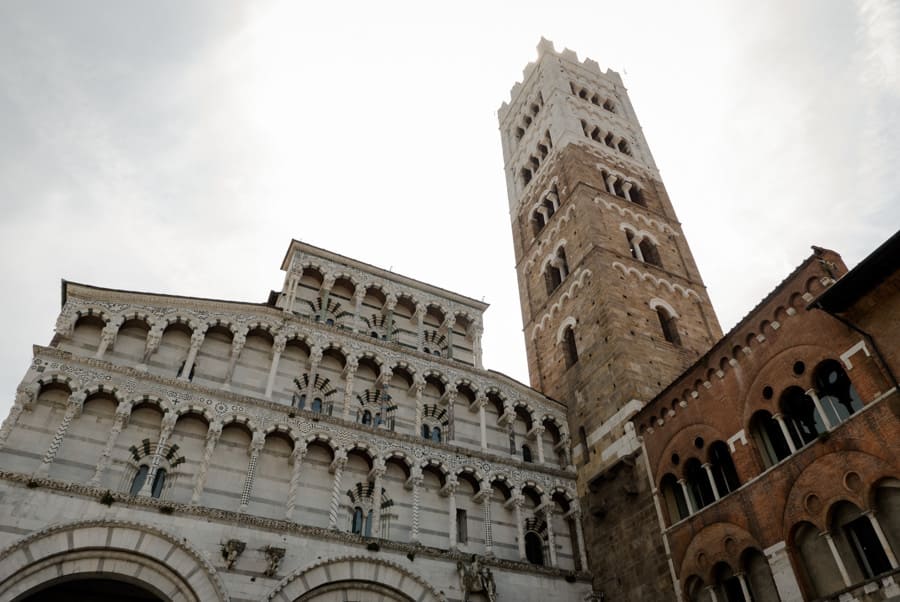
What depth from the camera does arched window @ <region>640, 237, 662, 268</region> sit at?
23.8 m

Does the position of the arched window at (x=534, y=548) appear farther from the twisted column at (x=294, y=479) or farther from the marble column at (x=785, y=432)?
the marble column at (x=785, y=432)

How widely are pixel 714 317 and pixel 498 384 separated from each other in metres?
8.41

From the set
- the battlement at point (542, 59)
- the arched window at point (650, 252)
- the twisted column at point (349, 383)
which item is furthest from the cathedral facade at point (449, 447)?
the battlement at point (542, 59)

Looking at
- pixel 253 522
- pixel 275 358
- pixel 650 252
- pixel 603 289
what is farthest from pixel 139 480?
pixel 650 252

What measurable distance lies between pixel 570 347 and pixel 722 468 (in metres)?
8.21

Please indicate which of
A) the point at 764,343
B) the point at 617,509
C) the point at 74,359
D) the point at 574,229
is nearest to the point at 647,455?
the point at 617,509

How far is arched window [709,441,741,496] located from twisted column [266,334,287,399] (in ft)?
34.1

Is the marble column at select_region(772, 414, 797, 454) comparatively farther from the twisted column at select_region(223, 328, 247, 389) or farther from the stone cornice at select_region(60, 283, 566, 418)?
the twisted column at select_region(223, 328, 247, 389)

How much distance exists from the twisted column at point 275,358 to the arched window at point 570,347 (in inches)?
368

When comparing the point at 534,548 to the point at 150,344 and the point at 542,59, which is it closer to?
the point at 150,344

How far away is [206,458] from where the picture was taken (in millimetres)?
14258

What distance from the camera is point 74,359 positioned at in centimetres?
1428

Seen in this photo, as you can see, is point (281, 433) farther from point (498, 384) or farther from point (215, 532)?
point (498, 384)

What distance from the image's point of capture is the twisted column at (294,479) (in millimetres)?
14323
